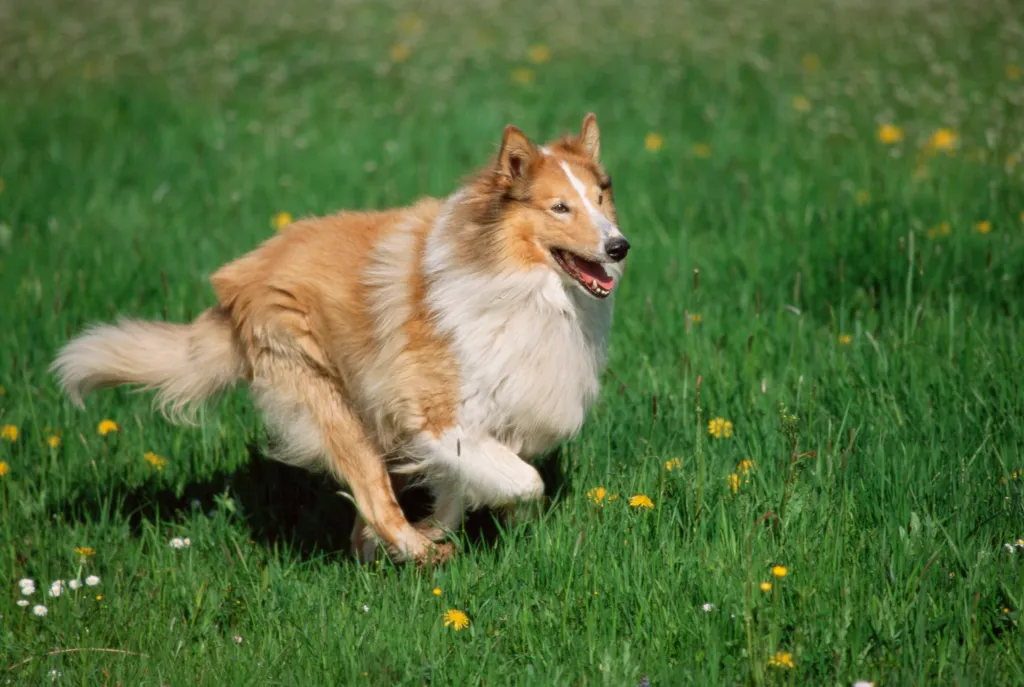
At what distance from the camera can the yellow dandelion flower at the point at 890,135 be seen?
24.7 feet

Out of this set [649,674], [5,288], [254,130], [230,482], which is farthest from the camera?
[254,130]

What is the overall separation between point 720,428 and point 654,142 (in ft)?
12.9

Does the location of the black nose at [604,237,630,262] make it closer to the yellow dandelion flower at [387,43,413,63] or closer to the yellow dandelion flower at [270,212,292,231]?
the yellow dandelion flower at [270,212,292,231]

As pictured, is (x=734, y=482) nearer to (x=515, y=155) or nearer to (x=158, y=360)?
(x=515, y=155)

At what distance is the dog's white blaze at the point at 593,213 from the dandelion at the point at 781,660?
150 cm

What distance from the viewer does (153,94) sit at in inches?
373

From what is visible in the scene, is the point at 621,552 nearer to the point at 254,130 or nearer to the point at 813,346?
the point at 813,346

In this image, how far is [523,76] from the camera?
9.51 metres

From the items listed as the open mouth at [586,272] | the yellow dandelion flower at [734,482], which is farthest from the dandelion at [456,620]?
the open mouth at [586,272]

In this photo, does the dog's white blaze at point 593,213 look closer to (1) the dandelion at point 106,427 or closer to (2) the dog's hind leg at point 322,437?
(2) the dog's hind leg at point 322,437

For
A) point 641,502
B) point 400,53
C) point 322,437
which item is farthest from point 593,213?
point 400,53

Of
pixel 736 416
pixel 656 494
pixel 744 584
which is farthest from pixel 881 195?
pixel 744 584

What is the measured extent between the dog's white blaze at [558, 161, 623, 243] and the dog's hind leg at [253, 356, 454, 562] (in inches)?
51.5

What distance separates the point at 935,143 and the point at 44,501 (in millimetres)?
5848
